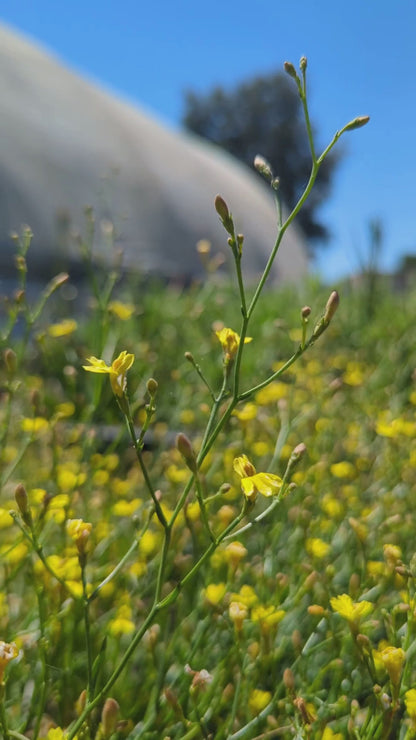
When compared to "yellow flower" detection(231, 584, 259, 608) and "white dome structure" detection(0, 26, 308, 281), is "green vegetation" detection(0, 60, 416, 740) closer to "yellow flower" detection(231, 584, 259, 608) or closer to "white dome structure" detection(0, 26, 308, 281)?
"yellow flower" detection(231, 584, 259, 608)

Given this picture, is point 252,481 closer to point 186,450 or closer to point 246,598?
point 186,450

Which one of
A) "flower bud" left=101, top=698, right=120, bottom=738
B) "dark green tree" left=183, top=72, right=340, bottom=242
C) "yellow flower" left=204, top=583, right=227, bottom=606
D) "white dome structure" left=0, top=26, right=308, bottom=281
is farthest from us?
"dark green tree" left=183, top=72, right=340, bottom=242

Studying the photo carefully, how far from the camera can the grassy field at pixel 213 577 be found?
1075mm

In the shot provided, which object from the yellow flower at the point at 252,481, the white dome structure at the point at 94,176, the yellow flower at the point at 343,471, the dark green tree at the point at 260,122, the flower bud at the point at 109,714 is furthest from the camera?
the dark green tree at the point at 260,122

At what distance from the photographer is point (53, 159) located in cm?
783

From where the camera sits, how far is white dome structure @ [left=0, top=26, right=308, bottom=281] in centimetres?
731

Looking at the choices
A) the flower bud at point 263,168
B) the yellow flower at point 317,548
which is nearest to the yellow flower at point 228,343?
the flower bud at point 263,168

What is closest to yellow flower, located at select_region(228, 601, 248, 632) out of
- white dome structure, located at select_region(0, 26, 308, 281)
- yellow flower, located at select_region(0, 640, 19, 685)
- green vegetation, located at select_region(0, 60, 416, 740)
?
green vegetation, located at select_region(0, 60, 416, 740)

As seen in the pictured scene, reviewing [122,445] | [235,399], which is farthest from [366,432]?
[235,399]

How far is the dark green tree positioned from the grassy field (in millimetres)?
28459

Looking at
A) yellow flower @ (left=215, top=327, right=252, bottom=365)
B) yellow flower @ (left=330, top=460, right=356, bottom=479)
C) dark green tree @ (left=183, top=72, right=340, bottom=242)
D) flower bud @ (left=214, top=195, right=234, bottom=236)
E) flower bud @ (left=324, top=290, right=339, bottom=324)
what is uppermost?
dark green tree @ (left=183, top=72, right=340, bottom=242)

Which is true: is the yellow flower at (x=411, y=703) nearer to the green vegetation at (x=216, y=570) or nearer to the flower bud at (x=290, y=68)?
the green vegetation at (x=216, y=570)

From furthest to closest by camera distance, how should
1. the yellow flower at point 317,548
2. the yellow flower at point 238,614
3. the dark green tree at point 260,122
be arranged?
1. the dark green tree at point 260,122
2. the yellow flower at point 317,548
3. the yellow flower at point 238,614

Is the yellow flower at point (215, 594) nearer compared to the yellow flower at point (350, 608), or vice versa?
the yellow flower at point (350, 608)
